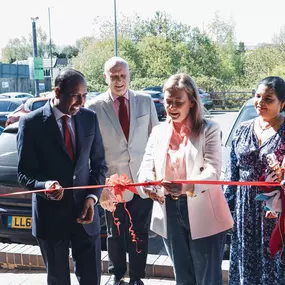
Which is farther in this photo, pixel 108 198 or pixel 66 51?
pixel 66 51

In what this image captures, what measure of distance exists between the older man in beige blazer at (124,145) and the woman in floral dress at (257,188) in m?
0.99

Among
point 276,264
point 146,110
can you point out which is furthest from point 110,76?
point 276,264

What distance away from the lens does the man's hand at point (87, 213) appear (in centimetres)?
328

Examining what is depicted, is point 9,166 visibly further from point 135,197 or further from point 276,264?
point 276,264

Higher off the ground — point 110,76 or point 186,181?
point 110,76

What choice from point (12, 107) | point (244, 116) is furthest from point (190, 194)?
Result: point (12, 107)

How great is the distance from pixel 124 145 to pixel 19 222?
163cm

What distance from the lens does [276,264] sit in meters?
3.34

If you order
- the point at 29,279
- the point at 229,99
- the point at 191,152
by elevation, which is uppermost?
the point at 191,152

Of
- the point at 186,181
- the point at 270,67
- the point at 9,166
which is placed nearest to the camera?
the point at 186,181

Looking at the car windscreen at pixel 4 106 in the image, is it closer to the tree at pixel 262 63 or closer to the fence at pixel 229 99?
the fence at pixel 229 99

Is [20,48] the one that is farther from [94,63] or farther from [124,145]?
[124,145]

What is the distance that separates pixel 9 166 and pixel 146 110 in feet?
6.20

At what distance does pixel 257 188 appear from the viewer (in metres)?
3.37
